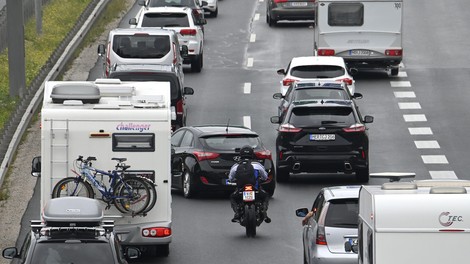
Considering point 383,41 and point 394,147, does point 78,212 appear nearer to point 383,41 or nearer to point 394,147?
point 394,147

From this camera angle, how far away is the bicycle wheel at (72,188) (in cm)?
2398

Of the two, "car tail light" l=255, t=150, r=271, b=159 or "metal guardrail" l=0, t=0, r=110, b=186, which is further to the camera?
"metal guardrail" l=0, t=0, r=110, b=186

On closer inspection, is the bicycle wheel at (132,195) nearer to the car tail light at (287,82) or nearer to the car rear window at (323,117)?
the car rear window at (323,117)

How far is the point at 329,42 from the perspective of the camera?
4659 cm

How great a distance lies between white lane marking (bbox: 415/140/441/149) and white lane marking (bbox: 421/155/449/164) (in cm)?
108

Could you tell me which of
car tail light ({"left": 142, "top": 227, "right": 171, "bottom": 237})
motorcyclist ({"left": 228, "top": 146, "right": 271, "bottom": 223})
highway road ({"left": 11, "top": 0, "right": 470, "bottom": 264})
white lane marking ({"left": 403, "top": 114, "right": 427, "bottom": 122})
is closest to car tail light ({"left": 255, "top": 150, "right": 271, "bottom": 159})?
highway road ({"left": 11, "top": 0, "right": 470, "bottom": 264})

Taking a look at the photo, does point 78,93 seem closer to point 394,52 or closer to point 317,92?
point 317,92

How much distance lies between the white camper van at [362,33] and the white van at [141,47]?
8.22 meters

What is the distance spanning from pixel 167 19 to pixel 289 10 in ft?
29.2

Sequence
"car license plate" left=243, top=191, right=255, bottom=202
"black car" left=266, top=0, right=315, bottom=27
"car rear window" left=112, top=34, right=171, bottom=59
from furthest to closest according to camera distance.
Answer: "black car" left=266, top=0, right=315, bottom=27 → "car rear window" left=112, top=34, right=171, bottom=59 → "car license plate" left=243, top=191, right=255, bottom=202

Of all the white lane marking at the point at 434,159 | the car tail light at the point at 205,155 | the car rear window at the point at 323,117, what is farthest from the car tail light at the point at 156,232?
the white lane marking at the point at 434,159

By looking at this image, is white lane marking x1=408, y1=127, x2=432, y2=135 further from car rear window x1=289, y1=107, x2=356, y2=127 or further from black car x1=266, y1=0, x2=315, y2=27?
black car x1=266, y1=0, x2=315, y2=27

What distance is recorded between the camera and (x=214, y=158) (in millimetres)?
31047

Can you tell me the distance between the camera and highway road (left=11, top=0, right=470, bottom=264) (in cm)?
2759
